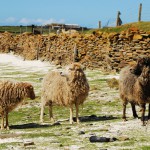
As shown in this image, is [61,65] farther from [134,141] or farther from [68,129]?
[134,141]

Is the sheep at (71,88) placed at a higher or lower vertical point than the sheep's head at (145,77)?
lower

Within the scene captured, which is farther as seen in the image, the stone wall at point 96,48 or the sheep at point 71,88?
the stone wall at point 96,48

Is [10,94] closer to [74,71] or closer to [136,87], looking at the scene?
[74,71]

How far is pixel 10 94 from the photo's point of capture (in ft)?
46.1

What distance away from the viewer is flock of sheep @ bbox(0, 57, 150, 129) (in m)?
13.0

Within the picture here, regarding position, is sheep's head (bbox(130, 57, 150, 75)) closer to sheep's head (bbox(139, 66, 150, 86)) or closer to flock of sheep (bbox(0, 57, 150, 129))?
flock of sheep (bbox(0, 57, 150, 129))

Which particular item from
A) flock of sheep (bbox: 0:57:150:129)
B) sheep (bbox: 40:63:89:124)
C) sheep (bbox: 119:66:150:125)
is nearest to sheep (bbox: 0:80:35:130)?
flock of sheep (bbox: 0:57:150:129)

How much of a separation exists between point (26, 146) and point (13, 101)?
372cm

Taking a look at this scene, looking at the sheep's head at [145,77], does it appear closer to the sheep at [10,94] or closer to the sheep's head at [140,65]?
the sheep's head at [140,65]

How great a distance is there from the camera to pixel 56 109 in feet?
61.7

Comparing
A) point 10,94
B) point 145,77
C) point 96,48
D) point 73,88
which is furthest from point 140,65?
point 96,48

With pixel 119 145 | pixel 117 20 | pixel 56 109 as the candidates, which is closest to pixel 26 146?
pixel 119 145

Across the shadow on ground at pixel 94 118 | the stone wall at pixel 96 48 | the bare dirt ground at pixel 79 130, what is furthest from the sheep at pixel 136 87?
the stone wall at pixel 96 48

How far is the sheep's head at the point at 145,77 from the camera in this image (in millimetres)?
12703
